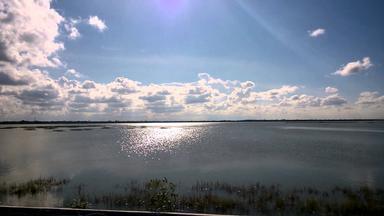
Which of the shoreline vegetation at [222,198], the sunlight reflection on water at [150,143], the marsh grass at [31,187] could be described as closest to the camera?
the shoreline vegetation at [222,198]

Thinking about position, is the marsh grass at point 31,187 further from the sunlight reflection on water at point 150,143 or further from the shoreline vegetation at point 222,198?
the sunlight reflection on water at point 150,143

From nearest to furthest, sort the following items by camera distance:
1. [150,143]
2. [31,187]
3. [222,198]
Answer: [222,198], [31,187], [150,143]

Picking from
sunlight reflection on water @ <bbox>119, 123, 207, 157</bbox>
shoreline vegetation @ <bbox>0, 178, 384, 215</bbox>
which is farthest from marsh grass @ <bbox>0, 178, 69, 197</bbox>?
sunlight reflection on water @ <bbox>119, 123, 207, 157</bbox>

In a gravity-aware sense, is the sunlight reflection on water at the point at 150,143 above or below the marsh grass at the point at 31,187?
above

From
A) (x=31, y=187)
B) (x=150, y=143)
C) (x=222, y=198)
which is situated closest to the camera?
(x=222, y=198)

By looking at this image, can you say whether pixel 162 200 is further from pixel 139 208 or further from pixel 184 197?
pixel 184 197

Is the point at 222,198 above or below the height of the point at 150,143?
below

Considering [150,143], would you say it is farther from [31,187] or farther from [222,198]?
[222,198]

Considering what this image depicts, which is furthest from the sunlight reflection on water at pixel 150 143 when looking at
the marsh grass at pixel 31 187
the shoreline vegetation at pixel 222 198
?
the shoreline vegetation at pixel 222 198

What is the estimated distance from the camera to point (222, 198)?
1828 centimetres

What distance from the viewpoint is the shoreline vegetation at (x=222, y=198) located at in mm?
16109

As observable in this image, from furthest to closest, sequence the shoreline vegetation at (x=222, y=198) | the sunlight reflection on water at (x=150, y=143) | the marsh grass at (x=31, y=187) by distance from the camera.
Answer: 1. the sunlight reflection on water at (x=150, y=143)
2. the marsh grass at (x=31, y=187)
3. the shoreline vegetation at (x=222, y=198)

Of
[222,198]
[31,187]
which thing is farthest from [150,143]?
[222,198]

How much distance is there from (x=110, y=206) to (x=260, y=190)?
9759 mm
